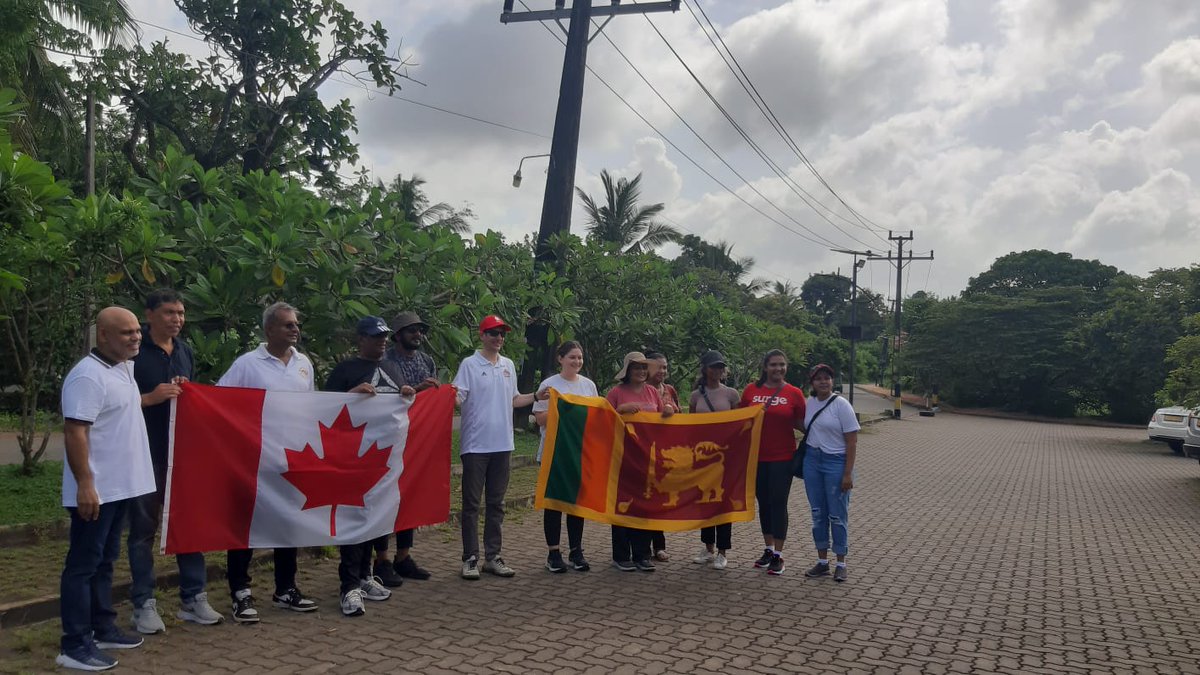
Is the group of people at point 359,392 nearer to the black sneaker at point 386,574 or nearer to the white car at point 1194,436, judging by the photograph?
the black sneaker at point 386,574

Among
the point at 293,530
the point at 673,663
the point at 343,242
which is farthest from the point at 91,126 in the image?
the point at 673,663

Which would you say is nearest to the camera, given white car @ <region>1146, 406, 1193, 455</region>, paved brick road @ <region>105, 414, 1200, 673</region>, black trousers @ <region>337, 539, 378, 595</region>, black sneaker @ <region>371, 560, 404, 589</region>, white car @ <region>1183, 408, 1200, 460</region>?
paved brick road @ <region>105, 414, 1200, 673</region>

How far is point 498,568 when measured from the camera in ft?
23.6

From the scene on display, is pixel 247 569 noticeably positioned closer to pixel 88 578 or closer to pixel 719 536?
pixel 88 578

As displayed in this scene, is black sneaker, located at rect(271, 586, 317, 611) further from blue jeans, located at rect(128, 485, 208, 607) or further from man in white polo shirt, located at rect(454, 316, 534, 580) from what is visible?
man in white polo shirt, located at rect(454, 316, 534, 580)

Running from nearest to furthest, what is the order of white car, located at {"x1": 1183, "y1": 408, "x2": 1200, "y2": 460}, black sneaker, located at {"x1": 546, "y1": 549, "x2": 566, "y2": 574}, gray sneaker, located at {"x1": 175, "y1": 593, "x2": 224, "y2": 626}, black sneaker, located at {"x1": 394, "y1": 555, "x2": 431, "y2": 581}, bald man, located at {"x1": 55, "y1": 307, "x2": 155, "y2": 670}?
1. bald man, located at {"x1": 55, "y1": 307, "x2": 155, "y2": 670}
2. gray sneaker, located at {"x1": 175, "y1": 593, "x2": 224, "y2": 626}
3. black sneaker, located at {"x1": 394, "y1": 555, "x2": 431, "y2": 581}
4. black sneaker, located at {"x1": 546, "y1": 549, "x2": 566, "y2": 574}
5. white car, located at {"x1": 1183, "y1": 408, "x2": 1200, "y2": 460}

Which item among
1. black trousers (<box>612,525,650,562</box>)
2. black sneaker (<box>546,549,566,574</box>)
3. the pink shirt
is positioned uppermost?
the pink shirt

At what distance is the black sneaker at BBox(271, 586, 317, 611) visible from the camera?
5.96 meters

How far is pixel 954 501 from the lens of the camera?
13133 millimetres

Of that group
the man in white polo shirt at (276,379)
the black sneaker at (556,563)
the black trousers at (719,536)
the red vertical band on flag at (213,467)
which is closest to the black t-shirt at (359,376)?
the man in white polo shirt at (276,379)

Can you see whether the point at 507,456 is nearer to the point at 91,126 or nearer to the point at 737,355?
the point at 91,126

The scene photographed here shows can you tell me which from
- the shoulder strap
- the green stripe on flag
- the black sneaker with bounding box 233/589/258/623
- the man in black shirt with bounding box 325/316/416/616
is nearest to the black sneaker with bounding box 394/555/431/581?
the man in black shirt with bounding box 325/316/416/616

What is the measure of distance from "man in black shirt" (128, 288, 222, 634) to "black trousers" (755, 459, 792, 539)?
13.7ft

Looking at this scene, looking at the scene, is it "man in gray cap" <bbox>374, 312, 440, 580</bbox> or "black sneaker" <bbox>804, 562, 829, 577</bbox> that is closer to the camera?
"man in gray cap" <bbox>374, 312, 440, 580</bbox>
